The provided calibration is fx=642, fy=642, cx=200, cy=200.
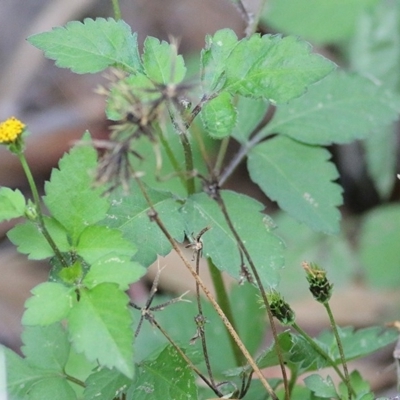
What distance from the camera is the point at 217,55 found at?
110 cm

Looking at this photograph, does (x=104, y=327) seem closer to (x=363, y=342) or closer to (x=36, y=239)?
(x=36, y=239)

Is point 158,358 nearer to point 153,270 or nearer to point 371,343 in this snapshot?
point 371,343

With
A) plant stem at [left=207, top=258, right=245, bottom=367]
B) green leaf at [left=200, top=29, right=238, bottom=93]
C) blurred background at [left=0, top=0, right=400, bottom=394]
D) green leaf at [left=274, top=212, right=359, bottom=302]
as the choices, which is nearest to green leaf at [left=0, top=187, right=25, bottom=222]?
green leaf at [left=200, top=29, right=238, bottom=93]

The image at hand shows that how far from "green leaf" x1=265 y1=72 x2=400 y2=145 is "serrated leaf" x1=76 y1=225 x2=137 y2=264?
63cm

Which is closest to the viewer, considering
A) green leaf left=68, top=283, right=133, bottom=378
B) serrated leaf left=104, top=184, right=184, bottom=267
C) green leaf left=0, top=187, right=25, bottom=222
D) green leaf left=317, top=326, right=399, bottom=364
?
green leaf left=68, top=283, right=133, bottom=378

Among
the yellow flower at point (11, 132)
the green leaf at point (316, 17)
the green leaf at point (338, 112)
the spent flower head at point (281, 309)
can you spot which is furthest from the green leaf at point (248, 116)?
the green leaf at point (316, 17)

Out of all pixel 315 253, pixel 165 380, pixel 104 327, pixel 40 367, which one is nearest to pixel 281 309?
pixel 165 380

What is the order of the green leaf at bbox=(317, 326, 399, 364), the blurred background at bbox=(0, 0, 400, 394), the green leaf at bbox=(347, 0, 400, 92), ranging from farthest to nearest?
1. the green leaf at bbox=(347, 0, 400, 92)
2. the blurred background at bbox=(0, 0, 400, 394)
3. the green leaf at bbox=(317, 326, 399, 364)

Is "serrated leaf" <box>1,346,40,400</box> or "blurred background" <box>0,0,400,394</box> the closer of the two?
"serrated leaf" <box>1,346,40,400</box>

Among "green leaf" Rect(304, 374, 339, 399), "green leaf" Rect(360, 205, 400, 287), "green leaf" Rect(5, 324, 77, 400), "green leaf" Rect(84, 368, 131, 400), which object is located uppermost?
"green leaf" Rect(5, 324, 77, 400)

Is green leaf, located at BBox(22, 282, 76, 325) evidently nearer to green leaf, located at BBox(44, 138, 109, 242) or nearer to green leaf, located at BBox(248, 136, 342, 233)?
green leaf, located at BBox(44, 138, 109, 242)

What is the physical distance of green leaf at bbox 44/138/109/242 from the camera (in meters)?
1.01

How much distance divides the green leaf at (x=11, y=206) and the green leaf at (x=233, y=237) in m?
0.30

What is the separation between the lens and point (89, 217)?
1.01 m
